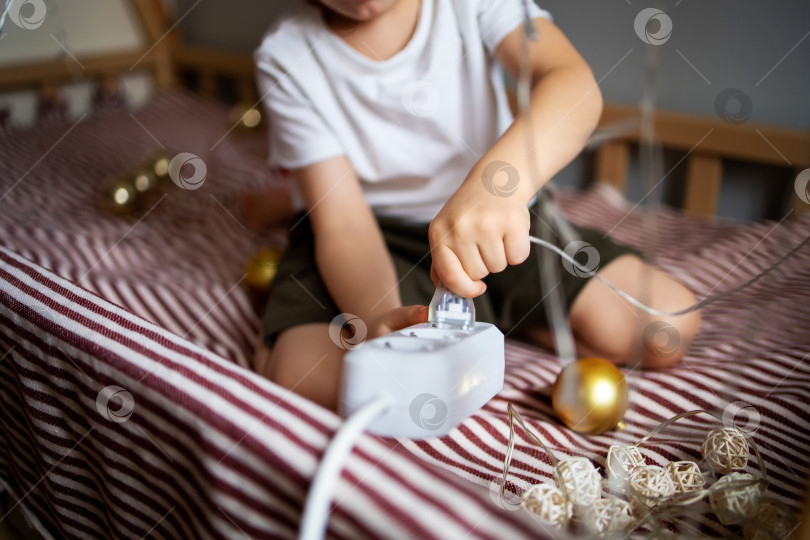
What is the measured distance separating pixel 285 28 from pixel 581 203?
520 millimetres

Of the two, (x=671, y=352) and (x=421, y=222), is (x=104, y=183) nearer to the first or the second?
(x=421, y=222)

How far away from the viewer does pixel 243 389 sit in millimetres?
386

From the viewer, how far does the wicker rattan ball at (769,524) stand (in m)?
0.37

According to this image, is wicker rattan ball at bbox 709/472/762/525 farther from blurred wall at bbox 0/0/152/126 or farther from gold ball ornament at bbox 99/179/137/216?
blurred wall at bbox 0/0/152/126

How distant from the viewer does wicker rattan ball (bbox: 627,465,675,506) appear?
424 millimetres

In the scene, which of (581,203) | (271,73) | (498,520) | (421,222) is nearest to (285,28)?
(271,73)

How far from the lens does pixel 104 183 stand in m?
1.20

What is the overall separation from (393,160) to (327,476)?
1.62ft

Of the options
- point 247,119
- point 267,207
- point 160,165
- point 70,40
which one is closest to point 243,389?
point 267,207

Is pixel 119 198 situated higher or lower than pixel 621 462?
higher

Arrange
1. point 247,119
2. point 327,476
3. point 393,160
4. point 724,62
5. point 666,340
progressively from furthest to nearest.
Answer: point 247,119 < point 724,62 < point 393,160 < point 666,340 < point 327,476

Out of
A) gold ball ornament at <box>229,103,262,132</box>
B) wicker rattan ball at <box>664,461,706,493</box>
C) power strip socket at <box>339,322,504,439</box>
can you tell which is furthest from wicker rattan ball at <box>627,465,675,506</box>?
gold ball ornament at <box>229,103,262,132</box>

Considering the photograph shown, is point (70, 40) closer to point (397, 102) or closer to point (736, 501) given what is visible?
point (397, 102)

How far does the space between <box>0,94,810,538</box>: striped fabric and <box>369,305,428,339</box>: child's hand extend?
89mm
